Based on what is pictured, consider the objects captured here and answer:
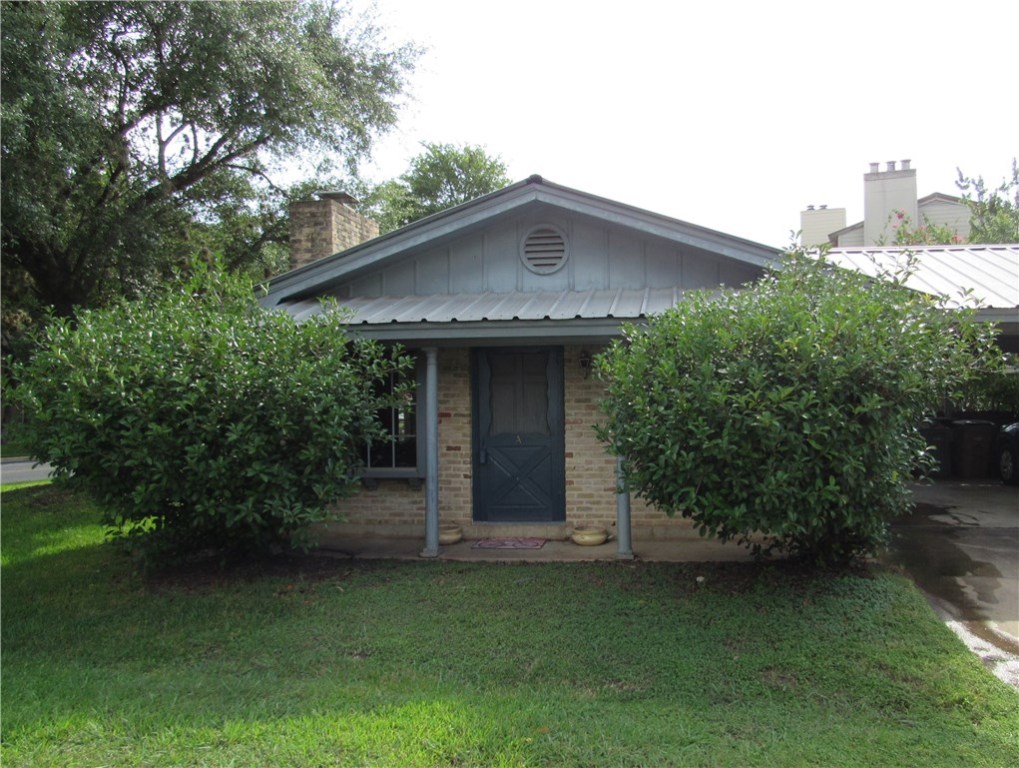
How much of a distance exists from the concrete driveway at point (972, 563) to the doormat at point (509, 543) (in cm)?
345

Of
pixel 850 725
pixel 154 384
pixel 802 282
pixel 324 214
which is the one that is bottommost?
pixel 850 725

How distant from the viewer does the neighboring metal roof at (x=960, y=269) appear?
7734 mm

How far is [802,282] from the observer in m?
6.66

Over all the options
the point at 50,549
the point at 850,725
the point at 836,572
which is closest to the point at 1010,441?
the point at 836,572

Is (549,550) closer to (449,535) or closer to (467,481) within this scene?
(449,535)

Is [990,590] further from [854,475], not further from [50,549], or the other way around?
[50,549]

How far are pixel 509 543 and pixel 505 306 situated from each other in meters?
2.47

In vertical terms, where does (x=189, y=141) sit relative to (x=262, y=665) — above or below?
Result: above

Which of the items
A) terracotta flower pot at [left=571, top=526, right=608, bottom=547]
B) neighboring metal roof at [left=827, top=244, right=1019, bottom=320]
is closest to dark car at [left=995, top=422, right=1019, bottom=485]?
neighboring metal roof at [left=827, top=244, right=1019, bottom=320]

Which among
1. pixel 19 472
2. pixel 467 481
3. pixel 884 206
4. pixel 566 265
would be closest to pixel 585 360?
pixel 566 265

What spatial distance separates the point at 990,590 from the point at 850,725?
11.2 ft

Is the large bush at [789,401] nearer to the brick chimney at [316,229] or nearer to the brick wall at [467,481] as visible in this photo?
the brick wall at [467,481]

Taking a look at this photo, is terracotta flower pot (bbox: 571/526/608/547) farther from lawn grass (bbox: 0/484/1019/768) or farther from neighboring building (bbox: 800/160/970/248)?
neighboring building (bbox: 800/160/970/248)

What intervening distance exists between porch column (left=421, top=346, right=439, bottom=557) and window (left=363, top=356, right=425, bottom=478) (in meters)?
0.73
